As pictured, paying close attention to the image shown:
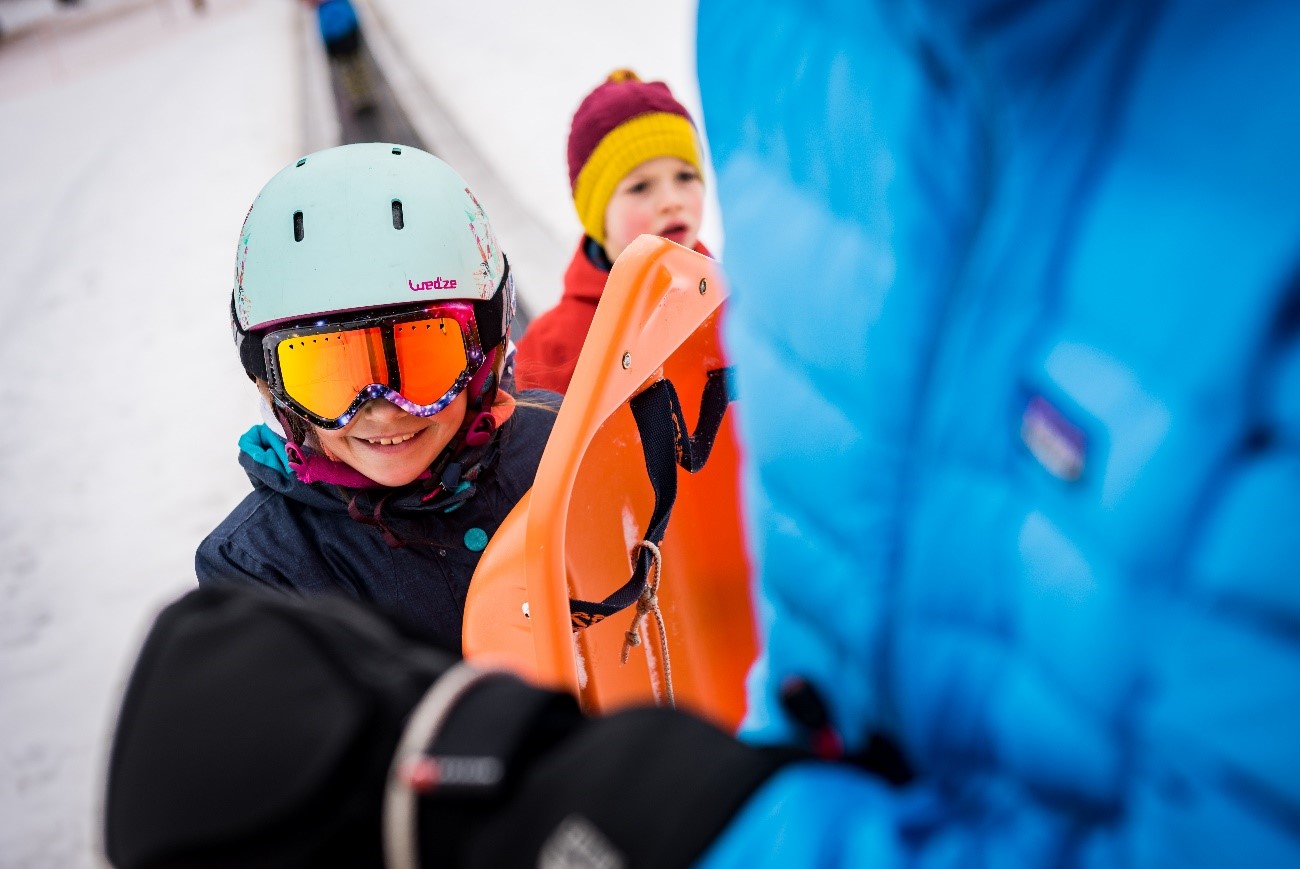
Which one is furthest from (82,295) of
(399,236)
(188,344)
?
(399,236)

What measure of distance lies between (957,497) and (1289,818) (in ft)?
0.62

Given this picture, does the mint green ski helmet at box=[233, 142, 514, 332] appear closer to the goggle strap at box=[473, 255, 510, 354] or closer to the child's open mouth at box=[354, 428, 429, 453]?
the goggle strap at box=[473, 255, 510, 354]

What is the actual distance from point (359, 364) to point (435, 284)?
0.18 meters

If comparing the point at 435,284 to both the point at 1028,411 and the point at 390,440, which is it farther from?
the point at 1028,411

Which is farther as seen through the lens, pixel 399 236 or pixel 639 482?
pixel 399 236

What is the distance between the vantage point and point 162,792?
52cm

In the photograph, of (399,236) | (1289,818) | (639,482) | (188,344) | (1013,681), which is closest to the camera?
(1289,818)

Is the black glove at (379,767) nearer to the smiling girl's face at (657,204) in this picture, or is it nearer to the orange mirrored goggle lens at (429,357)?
the orange mirrored goggle lens at (429,357)

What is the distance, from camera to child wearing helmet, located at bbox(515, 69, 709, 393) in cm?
283

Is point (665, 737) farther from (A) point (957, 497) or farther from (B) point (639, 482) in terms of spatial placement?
(B) point (639, 482)

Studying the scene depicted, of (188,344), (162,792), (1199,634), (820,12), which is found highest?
(820,12)

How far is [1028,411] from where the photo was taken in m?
0.47

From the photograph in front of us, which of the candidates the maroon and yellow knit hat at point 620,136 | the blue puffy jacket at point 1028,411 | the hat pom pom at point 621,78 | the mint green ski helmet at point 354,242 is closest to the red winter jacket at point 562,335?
the maroon and yellow knit hat at point 620,136

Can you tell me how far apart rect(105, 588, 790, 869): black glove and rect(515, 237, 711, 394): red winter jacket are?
2.03m
